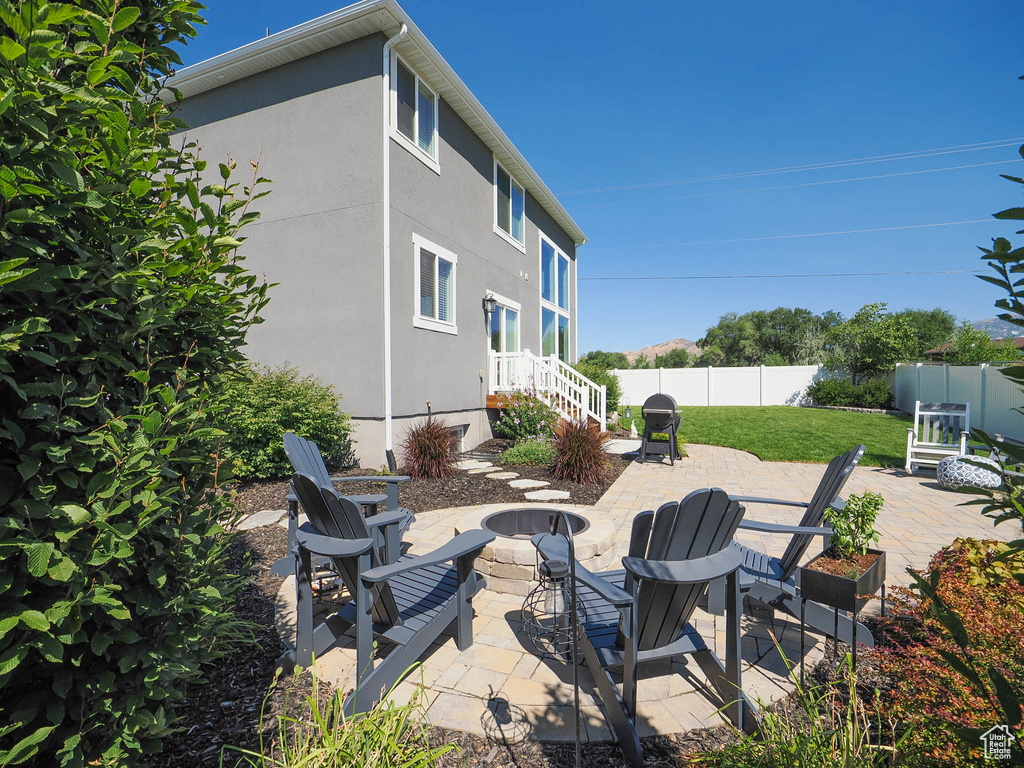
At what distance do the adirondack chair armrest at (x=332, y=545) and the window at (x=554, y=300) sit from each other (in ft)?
42.5

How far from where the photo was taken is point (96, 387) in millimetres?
1411

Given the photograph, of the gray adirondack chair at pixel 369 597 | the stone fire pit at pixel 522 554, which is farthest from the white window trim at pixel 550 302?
the gray adirondack chair at pixel 369 597

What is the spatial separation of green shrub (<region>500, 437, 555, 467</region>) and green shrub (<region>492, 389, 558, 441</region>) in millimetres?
713

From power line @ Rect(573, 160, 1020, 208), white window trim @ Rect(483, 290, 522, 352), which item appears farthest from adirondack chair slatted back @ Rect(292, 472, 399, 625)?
power line @ Rect(573, 160, 1020, 208)

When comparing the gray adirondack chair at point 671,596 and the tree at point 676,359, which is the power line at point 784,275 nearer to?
the tree at point 676,359

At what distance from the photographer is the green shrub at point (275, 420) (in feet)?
22.2

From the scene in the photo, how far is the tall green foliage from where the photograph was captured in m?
1.14

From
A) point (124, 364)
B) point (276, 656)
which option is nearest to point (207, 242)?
point (124, 364)

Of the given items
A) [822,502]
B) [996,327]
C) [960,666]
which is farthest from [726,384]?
[960,666]

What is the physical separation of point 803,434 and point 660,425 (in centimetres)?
644

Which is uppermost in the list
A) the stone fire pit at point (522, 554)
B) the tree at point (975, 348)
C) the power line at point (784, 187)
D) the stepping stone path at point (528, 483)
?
the power line at point (784, 187)

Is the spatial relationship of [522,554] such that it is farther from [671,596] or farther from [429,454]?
[429,454]

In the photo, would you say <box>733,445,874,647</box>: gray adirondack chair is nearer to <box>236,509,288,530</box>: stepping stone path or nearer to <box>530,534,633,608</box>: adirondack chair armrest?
<box>530,534,633,608</box>: adirondack chair armrest

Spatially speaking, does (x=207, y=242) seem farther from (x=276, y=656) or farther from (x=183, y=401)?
(x=276, y=656)
